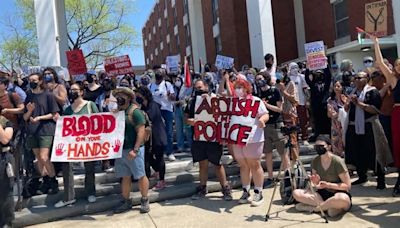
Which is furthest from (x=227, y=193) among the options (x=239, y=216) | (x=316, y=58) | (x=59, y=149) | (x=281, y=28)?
(x=281, y=28)

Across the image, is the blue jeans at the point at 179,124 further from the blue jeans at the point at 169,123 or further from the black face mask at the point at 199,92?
the black face mask at the point at 199,92

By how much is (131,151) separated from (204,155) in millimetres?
1219

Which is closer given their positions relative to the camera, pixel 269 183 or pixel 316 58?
pixel 269 183

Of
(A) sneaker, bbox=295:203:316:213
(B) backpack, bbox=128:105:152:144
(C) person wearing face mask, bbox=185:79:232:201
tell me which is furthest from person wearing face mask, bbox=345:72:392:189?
(B) backpack, bbox=128:105:152:144

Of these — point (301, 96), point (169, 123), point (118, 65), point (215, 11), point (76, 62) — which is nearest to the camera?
point (169, 123)

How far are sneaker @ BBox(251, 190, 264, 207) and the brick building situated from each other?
294 inches

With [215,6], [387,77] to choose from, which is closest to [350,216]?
[387,77]

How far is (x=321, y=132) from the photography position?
9.80m

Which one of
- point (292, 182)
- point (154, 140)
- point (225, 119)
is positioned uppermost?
point (225, 119)

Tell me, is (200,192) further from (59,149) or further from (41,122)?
(41,122)

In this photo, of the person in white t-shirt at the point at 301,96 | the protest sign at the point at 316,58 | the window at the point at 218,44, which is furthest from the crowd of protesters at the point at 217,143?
the window at the point at 218,44

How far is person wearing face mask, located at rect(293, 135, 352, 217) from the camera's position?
592 centimetres

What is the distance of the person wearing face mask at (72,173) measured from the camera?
6.97 metres

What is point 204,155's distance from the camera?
23.8 ft
